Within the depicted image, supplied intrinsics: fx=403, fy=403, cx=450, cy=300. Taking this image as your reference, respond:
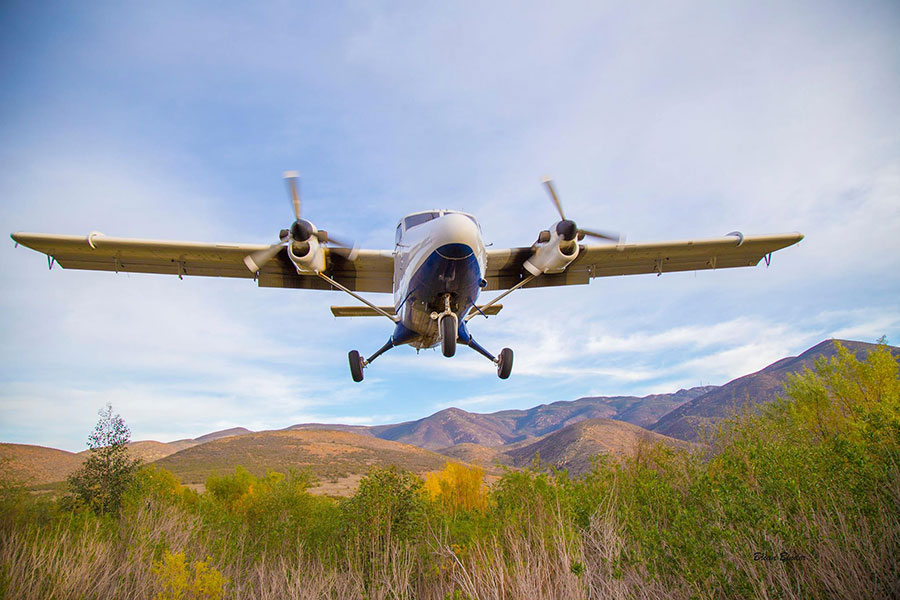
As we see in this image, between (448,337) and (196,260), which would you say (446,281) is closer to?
(448,337)

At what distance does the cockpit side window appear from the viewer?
346 inches

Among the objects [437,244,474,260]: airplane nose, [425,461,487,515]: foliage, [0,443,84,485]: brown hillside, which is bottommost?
[425,461,487,515]: foliage

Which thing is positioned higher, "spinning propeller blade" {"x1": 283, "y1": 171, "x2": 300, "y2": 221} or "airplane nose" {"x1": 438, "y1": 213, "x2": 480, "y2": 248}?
"spinning propeller blade" {"x1": 283, "y1": 171, "x2": 300, "y2": 221}

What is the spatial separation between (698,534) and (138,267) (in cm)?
1486

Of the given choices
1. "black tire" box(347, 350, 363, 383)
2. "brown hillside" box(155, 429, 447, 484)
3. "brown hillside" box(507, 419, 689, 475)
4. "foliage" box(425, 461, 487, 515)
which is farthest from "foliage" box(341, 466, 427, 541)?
"brown hillside" box(507, 419, 689, 475)

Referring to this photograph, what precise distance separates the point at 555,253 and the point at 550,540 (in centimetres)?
601

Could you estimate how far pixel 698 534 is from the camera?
5012mm

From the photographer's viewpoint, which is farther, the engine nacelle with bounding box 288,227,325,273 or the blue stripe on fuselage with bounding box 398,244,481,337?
the engine nacelle with bounding box 288,227,325,273

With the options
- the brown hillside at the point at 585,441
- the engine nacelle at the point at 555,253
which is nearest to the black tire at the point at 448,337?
the engine nacelle at the point at 555,253

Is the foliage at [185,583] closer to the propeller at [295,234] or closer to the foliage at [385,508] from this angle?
the foliage at [385,508]

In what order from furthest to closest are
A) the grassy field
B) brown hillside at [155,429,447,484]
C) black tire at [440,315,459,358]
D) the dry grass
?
1. brown hillside at [155,429,447,484]
2. black tire at [440,315,459,358]
3. the grassy field
4. the dry grass

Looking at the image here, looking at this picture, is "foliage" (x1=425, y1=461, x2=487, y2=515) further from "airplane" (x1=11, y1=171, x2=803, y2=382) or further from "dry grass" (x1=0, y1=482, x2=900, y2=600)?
"dry grass" (x1=0, y1=482, x2=900, y2=600)

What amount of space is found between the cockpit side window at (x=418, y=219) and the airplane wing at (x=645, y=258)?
112 inches

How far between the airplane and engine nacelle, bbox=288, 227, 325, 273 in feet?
0.07
